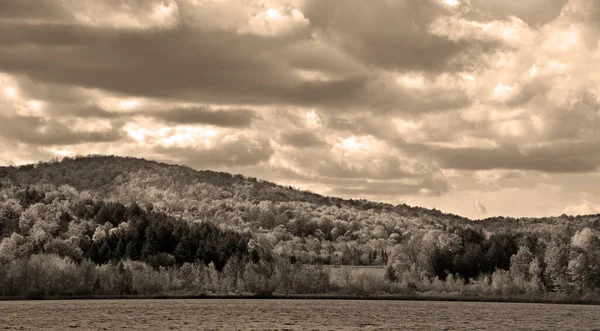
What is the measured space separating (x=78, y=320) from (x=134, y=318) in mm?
11262

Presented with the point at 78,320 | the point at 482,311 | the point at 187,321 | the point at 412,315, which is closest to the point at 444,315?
the point at 412,315

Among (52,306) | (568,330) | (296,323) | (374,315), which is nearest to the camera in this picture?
(568,330)

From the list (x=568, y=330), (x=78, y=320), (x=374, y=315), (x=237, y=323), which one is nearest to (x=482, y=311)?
(x=374, y=315)

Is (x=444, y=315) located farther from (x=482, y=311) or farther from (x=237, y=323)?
(x=237, y=323)

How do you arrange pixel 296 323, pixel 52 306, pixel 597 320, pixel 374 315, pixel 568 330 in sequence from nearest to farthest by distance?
pixel 568 330 < pixel 296 323 < pixel 597 320 < pixel 374 315 < pixel 52 306

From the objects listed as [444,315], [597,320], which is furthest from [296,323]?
[597,320]

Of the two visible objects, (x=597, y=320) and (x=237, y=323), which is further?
(x=597, y=320)

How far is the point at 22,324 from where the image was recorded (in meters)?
141

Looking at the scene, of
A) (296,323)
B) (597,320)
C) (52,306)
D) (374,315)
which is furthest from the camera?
(52,306)

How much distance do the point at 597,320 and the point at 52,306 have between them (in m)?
115

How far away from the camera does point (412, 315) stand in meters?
182

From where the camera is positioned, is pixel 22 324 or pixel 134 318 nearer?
pixel 22 324

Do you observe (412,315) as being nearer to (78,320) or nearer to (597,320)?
(597,320)

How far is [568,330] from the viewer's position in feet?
460
